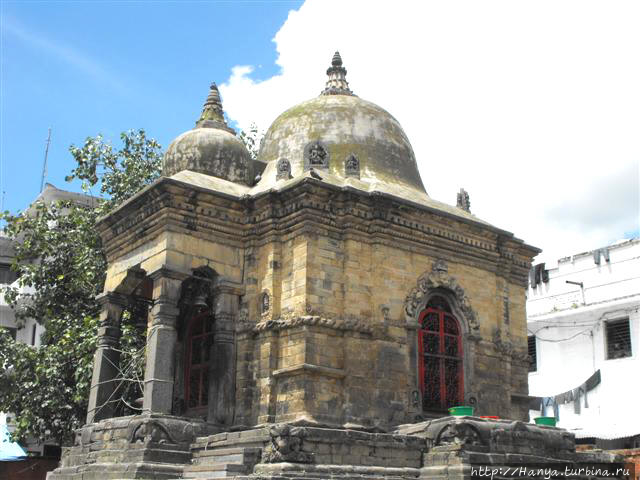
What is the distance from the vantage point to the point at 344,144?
56.2 feet

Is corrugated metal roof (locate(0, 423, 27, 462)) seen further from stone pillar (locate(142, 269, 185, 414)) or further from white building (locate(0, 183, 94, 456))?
stone pillar (locate(142, 269, 185, 414))

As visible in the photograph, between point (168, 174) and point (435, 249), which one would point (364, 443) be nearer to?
point (435, 249)

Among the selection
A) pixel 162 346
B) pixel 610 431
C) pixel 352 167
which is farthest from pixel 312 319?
pixel 610 431

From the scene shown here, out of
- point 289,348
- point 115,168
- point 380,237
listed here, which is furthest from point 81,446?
point 115,168

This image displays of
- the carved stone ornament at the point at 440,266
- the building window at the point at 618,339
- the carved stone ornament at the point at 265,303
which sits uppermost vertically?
the building window at the point at 618,339

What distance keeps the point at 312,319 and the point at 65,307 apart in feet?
39.0

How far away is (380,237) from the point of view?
49.6ft

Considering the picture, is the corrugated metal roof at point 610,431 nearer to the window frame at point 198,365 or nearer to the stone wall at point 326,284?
the stone wall at point 326,284

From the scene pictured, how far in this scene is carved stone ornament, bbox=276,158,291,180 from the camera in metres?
15.9

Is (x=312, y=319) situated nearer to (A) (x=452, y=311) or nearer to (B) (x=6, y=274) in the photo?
(A) (x=452, y=311)

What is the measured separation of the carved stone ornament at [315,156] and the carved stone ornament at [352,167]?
17.6 inches

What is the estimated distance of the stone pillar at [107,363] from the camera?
15859mm

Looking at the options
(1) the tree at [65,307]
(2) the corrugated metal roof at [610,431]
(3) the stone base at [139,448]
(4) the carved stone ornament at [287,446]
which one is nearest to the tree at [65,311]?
(1) the tree at [65,307]

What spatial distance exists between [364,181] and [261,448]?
21.2 ft
